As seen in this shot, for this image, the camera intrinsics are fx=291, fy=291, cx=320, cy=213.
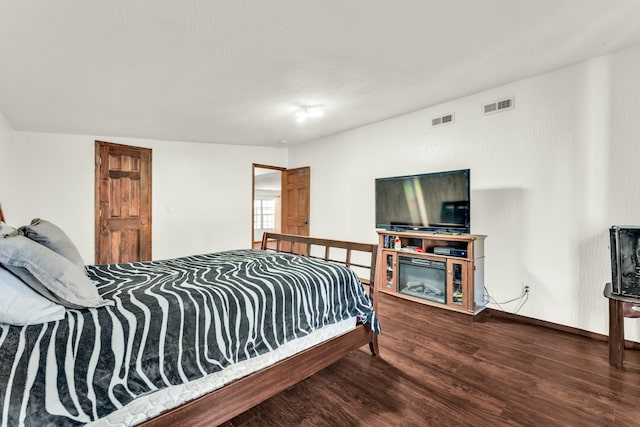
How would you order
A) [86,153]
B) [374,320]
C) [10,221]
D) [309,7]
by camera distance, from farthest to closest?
[86,153] < [10,221] < [374,320] < [309,7]

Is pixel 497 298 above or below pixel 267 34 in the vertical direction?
below

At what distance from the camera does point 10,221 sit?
340 cm

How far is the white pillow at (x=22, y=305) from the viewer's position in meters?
1.08

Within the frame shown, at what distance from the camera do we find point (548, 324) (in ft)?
9.34

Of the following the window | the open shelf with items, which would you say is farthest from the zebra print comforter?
the window

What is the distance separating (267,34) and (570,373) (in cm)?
317

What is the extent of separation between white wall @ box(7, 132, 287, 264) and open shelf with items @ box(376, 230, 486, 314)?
2869mm

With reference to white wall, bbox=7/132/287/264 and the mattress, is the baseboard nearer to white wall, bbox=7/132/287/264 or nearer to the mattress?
the mattress

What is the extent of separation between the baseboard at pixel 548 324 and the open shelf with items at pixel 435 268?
14 centimetres

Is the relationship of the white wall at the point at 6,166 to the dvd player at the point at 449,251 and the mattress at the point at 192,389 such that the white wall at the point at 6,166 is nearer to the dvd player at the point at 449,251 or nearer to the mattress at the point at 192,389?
the mattress at the point at 192,389

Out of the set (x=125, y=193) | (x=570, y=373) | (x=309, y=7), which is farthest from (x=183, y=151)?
(x=570, y=373)

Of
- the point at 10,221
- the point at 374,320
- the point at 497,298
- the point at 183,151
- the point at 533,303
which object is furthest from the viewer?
the point at 183,151

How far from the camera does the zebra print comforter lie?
103cm

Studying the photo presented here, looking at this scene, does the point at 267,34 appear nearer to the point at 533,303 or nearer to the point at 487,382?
the point at 487,382
